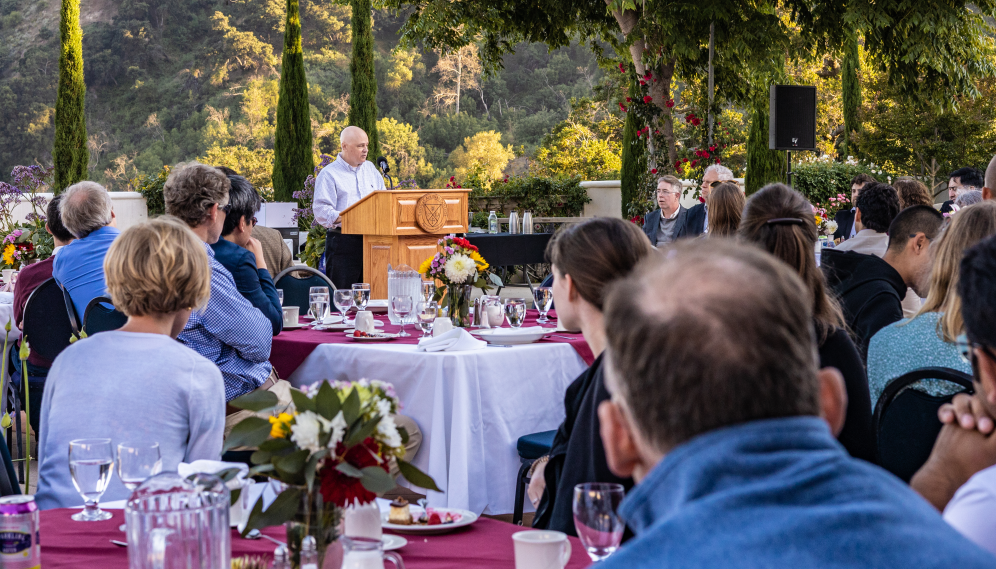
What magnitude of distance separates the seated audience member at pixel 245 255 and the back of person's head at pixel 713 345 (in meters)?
2.76

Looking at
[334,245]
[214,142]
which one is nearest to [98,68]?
[214,142]

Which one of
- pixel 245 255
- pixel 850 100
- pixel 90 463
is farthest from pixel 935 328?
pixel 850 100

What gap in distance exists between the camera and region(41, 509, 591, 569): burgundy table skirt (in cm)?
148

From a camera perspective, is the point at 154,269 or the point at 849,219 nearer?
the point at 154,269

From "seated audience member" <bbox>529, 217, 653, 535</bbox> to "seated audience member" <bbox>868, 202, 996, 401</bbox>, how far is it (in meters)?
0.81

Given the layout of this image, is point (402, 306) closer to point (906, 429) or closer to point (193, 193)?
point (193, 193)

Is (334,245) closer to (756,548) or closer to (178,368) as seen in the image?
(178,368)

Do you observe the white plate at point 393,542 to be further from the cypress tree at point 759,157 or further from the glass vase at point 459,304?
the cypress tree at point 759,157

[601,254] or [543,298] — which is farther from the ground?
[601,254]

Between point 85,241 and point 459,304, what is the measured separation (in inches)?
64.2

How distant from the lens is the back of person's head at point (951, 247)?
2.38 metres

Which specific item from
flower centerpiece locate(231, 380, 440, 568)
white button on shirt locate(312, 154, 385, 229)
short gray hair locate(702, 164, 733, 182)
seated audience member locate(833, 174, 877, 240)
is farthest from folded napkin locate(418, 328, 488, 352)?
seated audience member locate(833, 174, 877, 240)

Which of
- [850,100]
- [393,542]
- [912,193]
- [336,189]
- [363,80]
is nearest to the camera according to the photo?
[393,542]

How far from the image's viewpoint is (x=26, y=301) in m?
4.11
